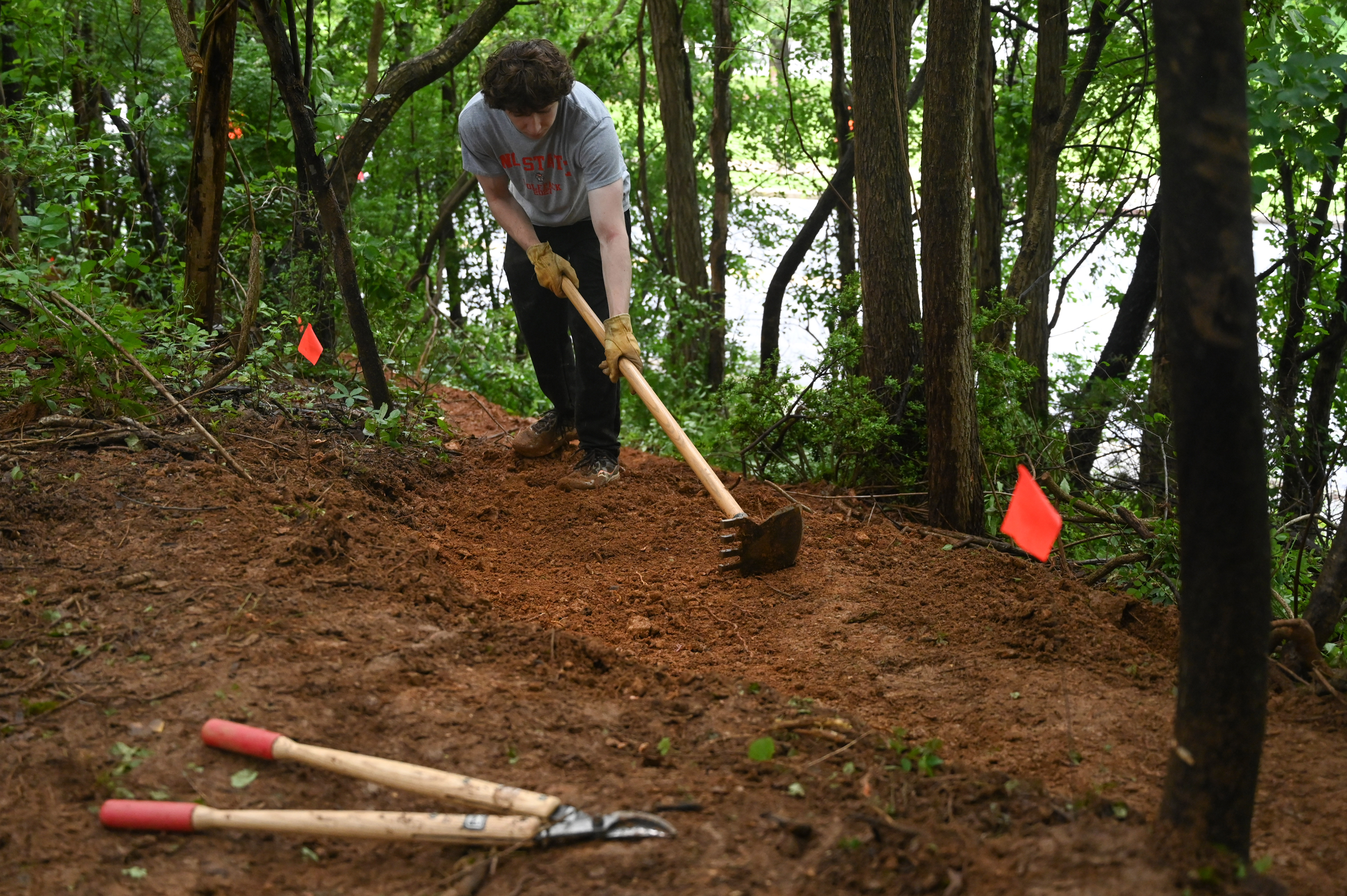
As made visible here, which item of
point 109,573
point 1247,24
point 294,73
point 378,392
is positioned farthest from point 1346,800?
point 1247,24

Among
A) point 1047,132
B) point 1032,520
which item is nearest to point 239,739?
point 1032,520

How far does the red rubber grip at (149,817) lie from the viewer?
6.03ft

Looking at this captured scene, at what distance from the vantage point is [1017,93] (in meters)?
8.20

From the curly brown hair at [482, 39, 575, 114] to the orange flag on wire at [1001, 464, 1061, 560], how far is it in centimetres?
255

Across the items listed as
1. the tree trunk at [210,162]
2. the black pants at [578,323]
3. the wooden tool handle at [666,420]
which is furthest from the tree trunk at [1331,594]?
the tree trunk at [210,162]

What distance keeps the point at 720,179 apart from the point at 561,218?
5.07 meters

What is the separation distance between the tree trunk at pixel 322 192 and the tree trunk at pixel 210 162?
173 mm

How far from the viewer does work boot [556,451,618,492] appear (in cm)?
464

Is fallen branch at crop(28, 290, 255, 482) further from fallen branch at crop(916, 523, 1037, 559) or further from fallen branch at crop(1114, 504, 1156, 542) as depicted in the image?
fallen branch at crop(1114, 504, 1156, 542)

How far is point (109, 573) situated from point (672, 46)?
7.15 metres

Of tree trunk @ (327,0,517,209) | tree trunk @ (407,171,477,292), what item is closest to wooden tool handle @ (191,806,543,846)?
tree trunk @ (327,0,517,209)

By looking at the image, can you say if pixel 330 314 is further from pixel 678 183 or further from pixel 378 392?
pixel 678 183

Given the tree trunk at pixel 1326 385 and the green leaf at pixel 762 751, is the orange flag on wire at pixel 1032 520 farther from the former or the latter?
the tree trunk at pixel 1326 385

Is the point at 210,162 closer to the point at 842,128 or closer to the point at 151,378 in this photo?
the point at 151,378
